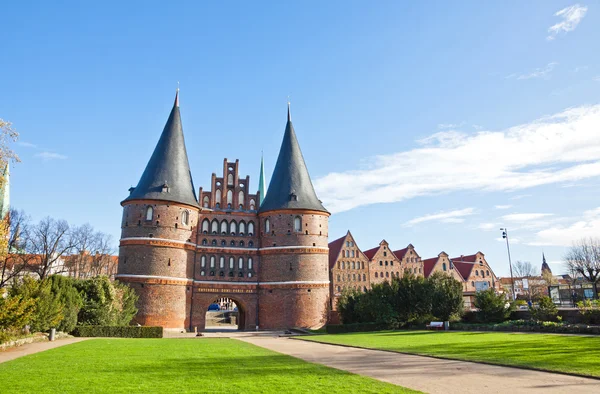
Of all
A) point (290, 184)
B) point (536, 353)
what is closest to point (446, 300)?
point (290, 184)

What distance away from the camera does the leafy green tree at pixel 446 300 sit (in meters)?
34.2

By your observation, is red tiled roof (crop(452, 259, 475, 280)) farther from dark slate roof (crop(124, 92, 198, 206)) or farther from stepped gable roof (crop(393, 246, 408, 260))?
dark slate roof (crop(124, 92, 198, 206))

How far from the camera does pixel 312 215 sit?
4409 centimetres

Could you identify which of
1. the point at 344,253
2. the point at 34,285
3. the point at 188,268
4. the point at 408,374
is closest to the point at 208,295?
the point at 188,268

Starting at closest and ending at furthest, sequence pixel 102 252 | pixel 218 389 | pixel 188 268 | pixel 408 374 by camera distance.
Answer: pixel 218 389 → pixel 408 374 → pixel 188 268 → pixel 102 252

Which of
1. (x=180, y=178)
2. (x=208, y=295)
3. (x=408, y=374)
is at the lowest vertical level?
(x=408, y=374)

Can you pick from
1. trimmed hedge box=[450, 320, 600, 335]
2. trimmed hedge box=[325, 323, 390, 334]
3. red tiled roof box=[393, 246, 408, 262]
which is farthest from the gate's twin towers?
red tiled roof box=[393, 246, 408, 262]

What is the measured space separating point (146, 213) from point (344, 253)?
33160mm

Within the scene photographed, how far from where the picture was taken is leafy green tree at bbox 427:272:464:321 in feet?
112

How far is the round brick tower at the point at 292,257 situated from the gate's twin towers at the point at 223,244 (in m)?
0.10

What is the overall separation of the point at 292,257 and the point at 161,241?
12.1 meters

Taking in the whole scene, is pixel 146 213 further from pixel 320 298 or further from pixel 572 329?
pixel 572 329

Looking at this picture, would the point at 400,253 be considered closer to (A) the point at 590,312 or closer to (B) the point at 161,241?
(B) the point at 161,241

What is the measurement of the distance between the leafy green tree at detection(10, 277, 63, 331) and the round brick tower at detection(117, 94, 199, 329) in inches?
539
